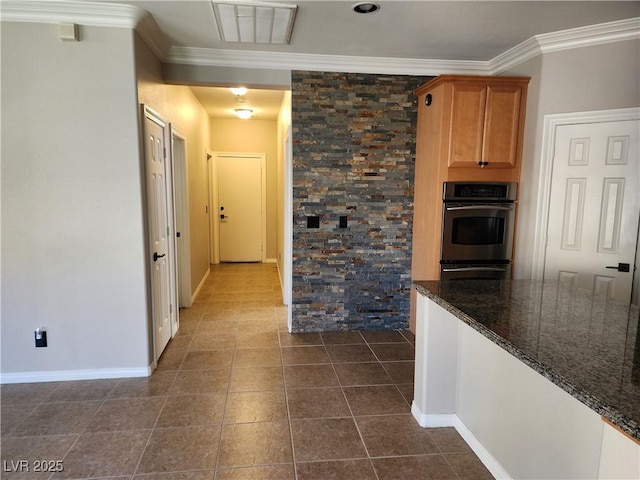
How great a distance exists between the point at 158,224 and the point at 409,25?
2.51 metres

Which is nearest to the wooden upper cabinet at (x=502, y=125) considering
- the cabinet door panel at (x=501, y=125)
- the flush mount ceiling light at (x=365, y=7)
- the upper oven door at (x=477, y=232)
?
the cabinet door panel at (x=501, y=125)

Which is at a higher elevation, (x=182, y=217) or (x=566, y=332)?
(x=182, y=217)

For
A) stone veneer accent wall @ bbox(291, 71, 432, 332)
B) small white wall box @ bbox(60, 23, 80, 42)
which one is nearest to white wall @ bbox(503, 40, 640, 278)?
stone veneer accent wall @ bbox(291, 71, 432, 332)

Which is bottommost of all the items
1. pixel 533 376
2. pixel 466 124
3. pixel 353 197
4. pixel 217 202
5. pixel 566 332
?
pixel 533 376

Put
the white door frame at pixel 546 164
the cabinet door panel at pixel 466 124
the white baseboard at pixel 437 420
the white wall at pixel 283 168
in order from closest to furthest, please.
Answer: the white baseboard at pixel 437 420, the white door frame at pixel 546 164, the cabinet door panel at pixel 466 124, the white wall at pixel 283 168

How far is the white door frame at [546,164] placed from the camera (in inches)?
110

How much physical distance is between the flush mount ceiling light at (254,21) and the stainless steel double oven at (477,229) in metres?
1.76

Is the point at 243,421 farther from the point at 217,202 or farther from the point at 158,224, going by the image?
Answer: the point at 217,202

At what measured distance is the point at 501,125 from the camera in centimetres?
315

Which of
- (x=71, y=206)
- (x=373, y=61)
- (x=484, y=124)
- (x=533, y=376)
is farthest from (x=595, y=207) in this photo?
(x=71, y=206)

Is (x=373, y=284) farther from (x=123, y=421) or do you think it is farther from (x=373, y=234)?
(x=123, y=421)

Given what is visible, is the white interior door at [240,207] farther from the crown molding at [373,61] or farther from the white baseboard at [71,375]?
the white baseboard at [71,375]

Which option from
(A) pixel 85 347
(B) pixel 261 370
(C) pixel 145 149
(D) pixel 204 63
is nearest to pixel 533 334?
(B) pixel 261 370

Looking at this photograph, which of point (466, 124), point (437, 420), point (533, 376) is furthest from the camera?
point (466, 124)
